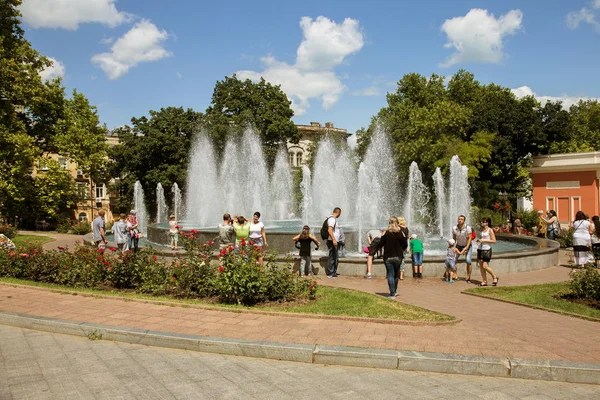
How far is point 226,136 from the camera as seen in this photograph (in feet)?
142

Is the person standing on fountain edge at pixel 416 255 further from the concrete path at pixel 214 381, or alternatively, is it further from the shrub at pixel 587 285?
the concrete path at pixel 214 381

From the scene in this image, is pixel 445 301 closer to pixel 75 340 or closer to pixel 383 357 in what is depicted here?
pixel 383 357

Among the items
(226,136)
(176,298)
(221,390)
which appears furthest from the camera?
(226,136)

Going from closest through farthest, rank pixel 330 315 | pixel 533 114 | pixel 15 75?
pixel 330 315 → pixel 15 75 → pixel 533 114

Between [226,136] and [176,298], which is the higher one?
[226,136]

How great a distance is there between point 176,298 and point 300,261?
4097mm

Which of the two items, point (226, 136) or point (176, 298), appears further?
point (226, 136)

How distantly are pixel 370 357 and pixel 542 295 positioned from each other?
5.63m

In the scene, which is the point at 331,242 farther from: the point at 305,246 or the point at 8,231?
the point at 8,231

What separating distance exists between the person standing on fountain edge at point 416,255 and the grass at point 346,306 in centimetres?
274

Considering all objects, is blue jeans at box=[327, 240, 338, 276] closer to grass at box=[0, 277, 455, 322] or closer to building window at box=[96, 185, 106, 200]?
grass at box=[0, 277, 455, 322]

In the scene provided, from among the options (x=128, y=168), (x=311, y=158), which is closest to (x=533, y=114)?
(x=311, y=158)

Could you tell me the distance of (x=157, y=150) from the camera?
150 feet

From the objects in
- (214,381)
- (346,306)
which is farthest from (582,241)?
(214,381)
